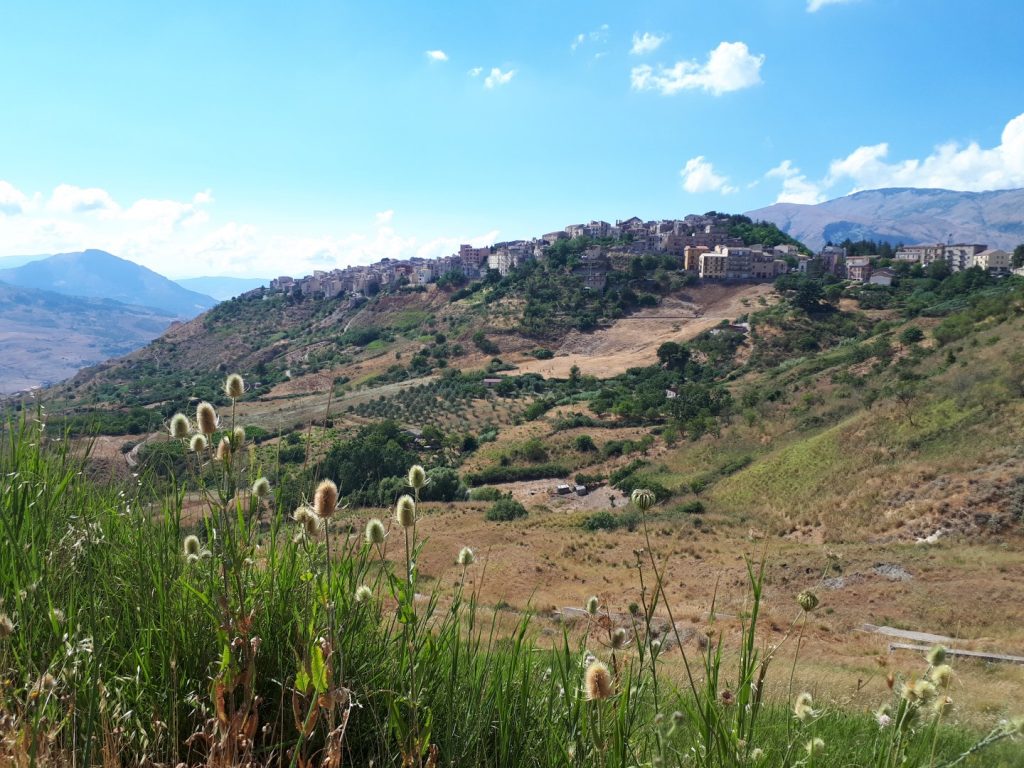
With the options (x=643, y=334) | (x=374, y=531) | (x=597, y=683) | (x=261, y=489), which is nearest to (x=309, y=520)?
(x=374, y=531)

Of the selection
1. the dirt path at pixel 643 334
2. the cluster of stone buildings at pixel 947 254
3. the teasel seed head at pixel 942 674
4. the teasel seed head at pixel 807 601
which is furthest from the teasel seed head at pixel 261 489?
the cluster of stone buildings at pixel 947 254

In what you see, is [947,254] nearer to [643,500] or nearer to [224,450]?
[643,500]

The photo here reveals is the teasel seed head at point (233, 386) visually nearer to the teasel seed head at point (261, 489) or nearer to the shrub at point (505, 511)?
the teasel seed head at point (261, 489)

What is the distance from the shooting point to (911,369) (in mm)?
35219

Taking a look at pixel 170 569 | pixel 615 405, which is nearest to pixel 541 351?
pixel 615 405

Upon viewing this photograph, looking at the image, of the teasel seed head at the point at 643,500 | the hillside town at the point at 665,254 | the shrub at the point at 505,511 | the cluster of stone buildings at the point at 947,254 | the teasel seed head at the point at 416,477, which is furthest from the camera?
the cluster of stone buildings at the point at 947,254

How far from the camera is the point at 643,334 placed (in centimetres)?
6938

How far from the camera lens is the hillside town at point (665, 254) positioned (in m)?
82.3

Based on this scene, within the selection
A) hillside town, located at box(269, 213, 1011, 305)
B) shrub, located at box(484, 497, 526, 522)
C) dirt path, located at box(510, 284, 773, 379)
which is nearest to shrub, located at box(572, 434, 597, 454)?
shrub, located at box(484, 497, 526, 522)

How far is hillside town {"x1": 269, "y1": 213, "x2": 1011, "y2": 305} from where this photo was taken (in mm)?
82312

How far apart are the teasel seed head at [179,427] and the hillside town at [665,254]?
268 ft

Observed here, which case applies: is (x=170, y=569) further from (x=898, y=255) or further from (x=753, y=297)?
(x=898, y=255)

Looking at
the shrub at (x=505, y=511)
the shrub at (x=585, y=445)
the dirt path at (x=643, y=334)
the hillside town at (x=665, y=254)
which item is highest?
the hillside town at (x=665, y=254)

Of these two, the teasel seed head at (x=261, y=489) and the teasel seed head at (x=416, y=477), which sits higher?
the teasel seed head at (x=416, y=477)
